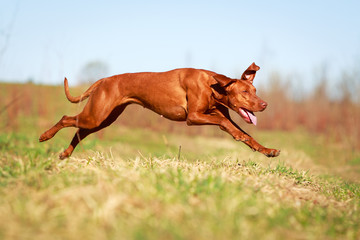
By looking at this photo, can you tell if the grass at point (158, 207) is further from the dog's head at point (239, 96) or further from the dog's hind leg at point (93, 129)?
the dog's hind leg at point (93, 129)

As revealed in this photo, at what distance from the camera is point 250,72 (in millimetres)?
4906

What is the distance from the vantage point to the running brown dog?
4613 millimetres

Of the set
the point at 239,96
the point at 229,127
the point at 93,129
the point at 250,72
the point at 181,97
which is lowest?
the point at 93,129

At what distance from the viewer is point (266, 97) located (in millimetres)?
22750

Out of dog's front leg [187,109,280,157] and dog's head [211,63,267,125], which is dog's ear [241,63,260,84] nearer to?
dog's head [211,63,267,125]

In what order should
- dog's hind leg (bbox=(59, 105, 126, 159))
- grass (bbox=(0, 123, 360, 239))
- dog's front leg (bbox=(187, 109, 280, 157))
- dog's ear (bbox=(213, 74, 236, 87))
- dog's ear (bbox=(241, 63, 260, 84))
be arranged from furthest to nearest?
dog's hind leg (bbox=(59, 105, 126, 159))
dog's ear (bbox=(241, 63, 260, 84))
dog's ear (bbox=(213, 74, 236, 87))
dog's front leg (bbox=(187, 109, 280, 157))
grass (bbox=(0, 123, 360, 239))

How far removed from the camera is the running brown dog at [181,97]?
15.1 feet

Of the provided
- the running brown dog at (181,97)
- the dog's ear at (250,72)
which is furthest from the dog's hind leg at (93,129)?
the dog's ear at (250,72)

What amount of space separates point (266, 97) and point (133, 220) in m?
21.1

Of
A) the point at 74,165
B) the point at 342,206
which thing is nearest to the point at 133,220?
the point at 74,165

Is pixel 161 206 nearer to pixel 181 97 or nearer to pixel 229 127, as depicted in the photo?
pixel 229 127

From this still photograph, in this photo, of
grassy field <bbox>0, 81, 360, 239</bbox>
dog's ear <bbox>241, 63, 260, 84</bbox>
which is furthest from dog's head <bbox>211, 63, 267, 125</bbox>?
grassy field <bbox>0, 81, 360, 239</bbox>

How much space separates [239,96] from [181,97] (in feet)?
2.54

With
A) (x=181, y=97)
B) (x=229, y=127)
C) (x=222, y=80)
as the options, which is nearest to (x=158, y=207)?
(x=229, y=127)
